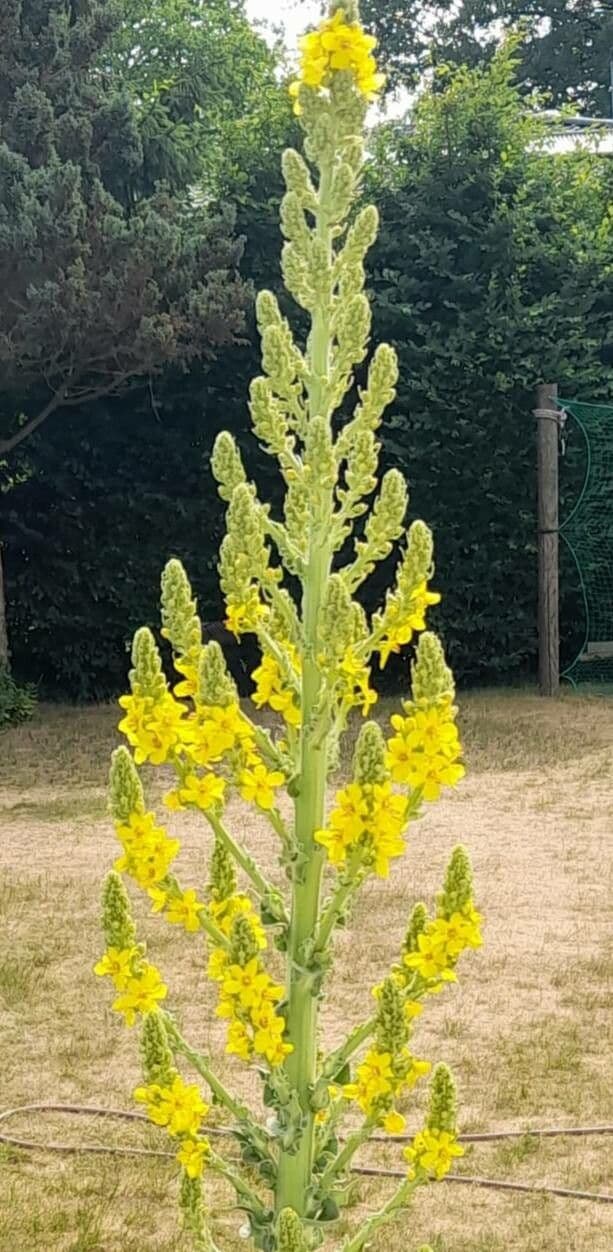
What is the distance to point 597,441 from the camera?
10.0 m

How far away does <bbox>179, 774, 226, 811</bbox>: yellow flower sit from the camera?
1626 mm

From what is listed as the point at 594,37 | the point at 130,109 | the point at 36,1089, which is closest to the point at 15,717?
the point at 130,109

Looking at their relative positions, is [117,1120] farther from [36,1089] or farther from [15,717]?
[15,717]

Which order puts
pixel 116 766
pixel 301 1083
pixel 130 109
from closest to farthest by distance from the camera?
pixel 116 766 < pixel 301 1083 < pixel 130 109

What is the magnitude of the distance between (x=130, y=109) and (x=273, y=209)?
157cm

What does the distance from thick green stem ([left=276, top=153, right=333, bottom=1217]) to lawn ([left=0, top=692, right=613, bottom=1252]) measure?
1.00m

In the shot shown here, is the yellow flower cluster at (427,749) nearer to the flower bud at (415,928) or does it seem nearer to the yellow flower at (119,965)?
the flower bud at (415,928)

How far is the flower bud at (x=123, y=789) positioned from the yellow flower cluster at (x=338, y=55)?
842mm

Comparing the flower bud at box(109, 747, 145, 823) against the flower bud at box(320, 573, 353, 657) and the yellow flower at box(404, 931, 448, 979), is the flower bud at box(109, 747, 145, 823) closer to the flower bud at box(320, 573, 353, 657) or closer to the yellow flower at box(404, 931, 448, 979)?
the flower bud at box(320, 573, 353, 657)

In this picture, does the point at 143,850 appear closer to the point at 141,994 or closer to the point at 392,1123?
the point at 141,994

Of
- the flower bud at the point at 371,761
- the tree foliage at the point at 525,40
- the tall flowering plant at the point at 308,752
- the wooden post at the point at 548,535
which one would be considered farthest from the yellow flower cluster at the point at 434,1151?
the tree foliage at the point at 525,40

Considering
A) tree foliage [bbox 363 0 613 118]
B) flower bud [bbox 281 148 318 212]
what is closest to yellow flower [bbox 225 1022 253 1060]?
flower bud [bbox 281 148 318 212]

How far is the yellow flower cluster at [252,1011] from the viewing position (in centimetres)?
164

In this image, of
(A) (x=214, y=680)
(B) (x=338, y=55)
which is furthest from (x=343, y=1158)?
(B) (x=338, y=55)
